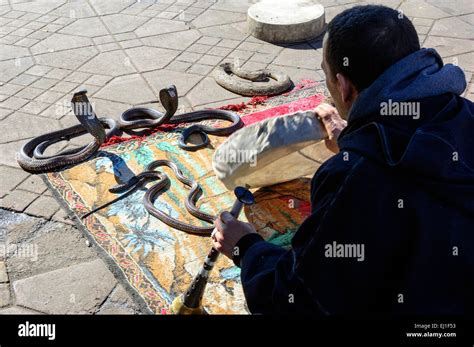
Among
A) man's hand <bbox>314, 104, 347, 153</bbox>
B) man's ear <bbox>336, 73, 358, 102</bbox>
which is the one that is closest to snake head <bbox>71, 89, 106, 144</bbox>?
man's hand <bbox>314, 104, 347, 153</bbox>

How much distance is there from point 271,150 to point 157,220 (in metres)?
0.91

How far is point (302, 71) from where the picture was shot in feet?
19.1

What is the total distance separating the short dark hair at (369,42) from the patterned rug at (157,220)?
5.32 ft

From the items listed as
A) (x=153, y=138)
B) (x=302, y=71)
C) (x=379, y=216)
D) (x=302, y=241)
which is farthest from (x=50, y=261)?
(x=302, y=71)

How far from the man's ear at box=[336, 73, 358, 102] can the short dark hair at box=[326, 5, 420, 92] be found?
0.06 ft

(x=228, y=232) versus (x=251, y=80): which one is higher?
(x=228, y=232)

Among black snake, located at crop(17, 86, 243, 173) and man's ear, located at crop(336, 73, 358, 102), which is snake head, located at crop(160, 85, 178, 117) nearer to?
black snake, located at crop(17, 86, 243, 173)

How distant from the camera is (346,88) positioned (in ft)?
6.67

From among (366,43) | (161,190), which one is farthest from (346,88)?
(161,190)

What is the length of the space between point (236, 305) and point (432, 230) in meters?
1.63

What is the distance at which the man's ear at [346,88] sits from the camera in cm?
201

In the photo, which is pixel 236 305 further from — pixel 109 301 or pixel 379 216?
pixel 379 216

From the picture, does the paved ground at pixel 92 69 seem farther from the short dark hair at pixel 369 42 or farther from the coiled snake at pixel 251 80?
the short dark hair at pixel 369 42

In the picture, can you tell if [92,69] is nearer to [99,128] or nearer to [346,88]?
[99,128]
